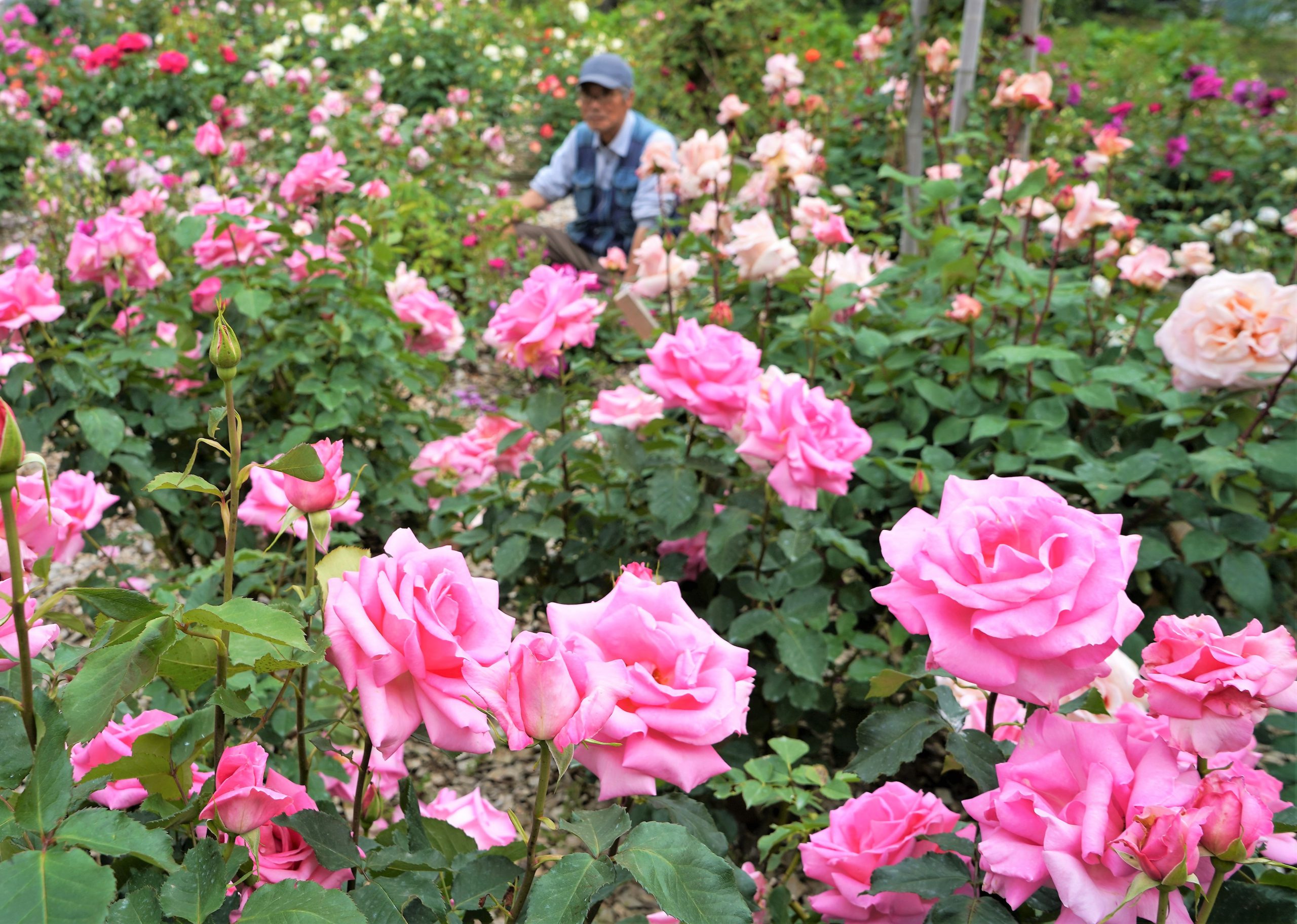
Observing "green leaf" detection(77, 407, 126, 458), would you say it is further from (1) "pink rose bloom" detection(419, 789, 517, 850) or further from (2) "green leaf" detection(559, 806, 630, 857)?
(2) "green leaf" detection(559, 806, 630, 857)

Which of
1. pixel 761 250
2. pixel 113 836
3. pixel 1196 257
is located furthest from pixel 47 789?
pixel 1196 257

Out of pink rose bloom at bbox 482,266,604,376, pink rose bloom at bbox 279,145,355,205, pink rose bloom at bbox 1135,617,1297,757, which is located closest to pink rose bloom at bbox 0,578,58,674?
pink rose bloom at bbox 1135,617,1297,757

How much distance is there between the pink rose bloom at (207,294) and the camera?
1.89 m

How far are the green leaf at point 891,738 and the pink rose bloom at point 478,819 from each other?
340 mm

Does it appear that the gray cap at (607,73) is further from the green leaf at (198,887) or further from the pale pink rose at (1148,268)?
the green leaf at (198,887)

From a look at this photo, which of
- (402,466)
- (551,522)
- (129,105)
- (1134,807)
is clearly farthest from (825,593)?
(129,105)

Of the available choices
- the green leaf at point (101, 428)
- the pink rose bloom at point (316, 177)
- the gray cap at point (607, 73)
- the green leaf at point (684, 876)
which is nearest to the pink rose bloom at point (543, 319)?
the green leaf at point (101, 428)

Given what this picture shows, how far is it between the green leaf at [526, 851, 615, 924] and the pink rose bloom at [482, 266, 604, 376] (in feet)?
2.88

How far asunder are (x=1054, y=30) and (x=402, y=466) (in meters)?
7.21

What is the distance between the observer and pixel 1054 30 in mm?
7395

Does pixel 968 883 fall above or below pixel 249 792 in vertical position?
below

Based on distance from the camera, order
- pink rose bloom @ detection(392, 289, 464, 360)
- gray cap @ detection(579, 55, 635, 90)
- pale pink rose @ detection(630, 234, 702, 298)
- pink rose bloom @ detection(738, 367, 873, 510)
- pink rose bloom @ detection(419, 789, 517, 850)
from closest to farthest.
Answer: pink rose bloom @ detection(419, 789, 517, 850) → pink rose bloom @ detection(738, 367, 873, 510) → pale pink rose @ detection(630, 234, 702, 298) → pink rose bloom @ detection(392, 289, 464, 360) → gray cap @ detection(579, 55, 635, 90)

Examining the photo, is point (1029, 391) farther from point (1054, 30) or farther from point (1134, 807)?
point (1054, 30)

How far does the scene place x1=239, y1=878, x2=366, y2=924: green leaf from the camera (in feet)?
1.62
